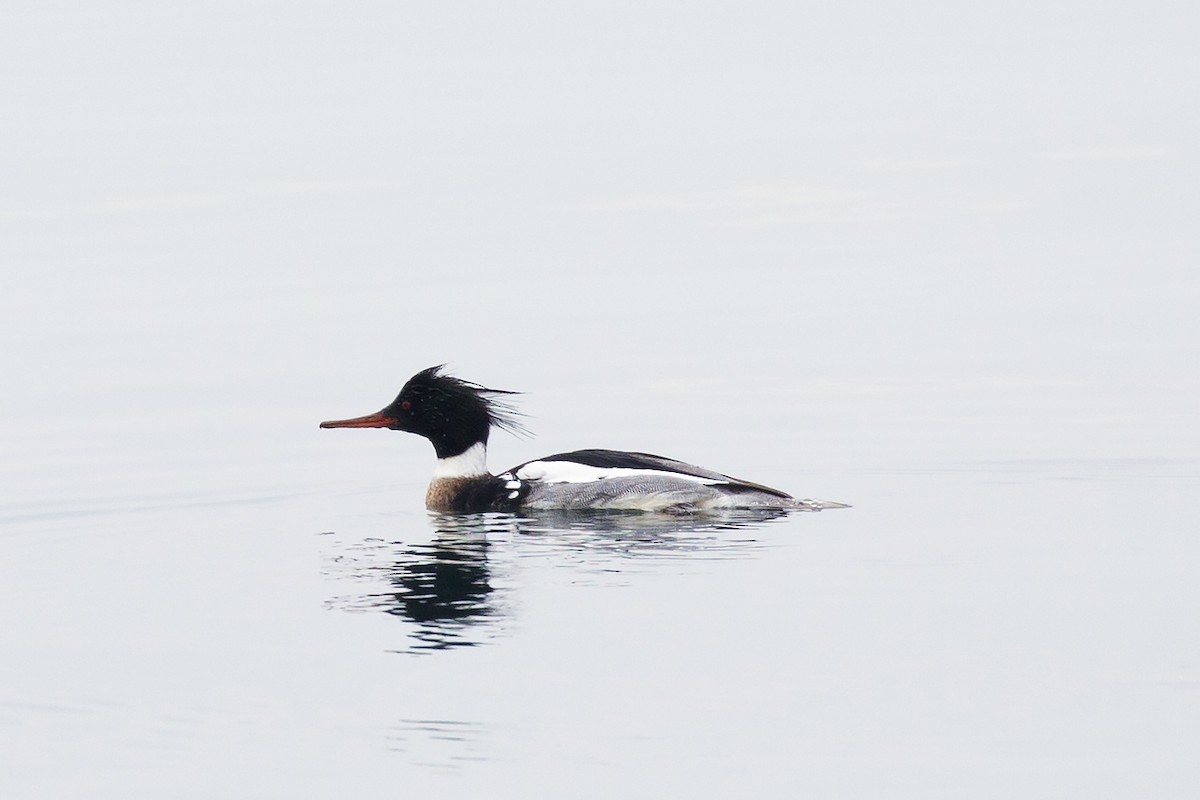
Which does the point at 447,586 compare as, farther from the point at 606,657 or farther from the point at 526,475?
the point at 526,475

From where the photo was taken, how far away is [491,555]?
1238cm

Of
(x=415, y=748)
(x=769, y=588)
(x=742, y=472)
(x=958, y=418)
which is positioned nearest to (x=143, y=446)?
(x=742, y=472)

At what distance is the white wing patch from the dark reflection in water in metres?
0.26

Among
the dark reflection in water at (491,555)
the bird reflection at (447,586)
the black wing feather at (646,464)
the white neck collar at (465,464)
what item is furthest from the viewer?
the white neck collar at (465,464)

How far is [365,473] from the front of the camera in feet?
53.1

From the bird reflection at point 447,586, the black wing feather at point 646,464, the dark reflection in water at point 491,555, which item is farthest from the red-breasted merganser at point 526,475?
the bird reflection at point 447,586

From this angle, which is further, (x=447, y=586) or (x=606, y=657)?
(x=447, y=586)

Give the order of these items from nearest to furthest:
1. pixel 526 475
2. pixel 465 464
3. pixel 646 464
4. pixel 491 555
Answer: pixel 491 555 < pixel 646 464 < pixel 526 475 < pixel 465 464

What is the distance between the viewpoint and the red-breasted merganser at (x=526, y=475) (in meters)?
13.8

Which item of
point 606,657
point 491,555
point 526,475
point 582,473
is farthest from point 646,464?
point 606,657

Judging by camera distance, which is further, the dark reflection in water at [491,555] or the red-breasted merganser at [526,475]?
the red-breasted merganser at [526,475]

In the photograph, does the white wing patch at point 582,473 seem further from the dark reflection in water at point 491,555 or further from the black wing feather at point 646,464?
the dark reflection in water at point 491,555

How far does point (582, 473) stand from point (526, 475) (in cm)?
48

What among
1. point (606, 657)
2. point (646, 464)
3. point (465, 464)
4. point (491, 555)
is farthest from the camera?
point (465, 464)
